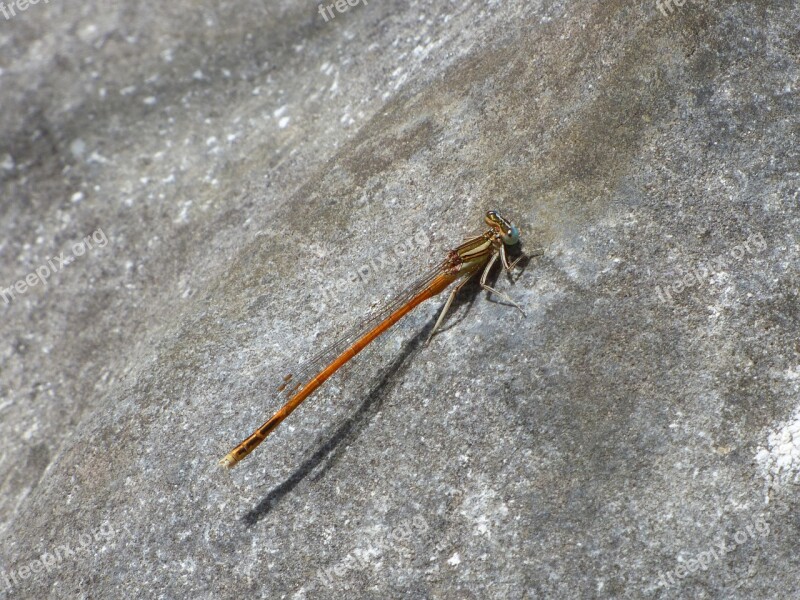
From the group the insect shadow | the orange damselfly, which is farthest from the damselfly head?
the insect shadow

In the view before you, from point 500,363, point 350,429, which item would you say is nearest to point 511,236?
point 500,363

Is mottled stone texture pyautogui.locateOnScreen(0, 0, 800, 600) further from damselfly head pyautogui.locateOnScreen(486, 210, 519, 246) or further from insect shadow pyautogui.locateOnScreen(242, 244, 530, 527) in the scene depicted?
damselfly head pyautogui.locateOnScreen(486, 210, 519, 246)

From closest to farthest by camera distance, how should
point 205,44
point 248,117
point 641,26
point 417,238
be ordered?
point 641,26 < point 417,238 < point 248,117 < point 205,44

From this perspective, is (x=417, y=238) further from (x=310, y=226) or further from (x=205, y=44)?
(x=205, y=44)

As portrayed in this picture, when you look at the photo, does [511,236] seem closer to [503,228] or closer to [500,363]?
[503,228]

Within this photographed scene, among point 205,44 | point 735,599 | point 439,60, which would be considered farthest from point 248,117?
point 735,599
